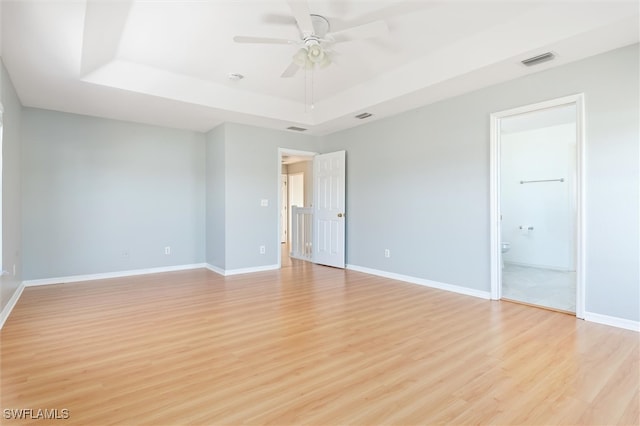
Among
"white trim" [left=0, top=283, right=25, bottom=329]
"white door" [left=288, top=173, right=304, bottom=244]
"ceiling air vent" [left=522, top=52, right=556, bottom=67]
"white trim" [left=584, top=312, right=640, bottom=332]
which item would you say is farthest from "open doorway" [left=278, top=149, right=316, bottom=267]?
"white trim" [left=584, top=312, right=640, bottom=332]

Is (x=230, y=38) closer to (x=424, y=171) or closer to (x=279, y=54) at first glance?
(x=279, y=54)

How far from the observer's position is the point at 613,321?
116 inches

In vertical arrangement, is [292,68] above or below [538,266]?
above

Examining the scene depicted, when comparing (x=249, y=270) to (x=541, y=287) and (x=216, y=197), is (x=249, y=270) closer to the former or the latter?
(x=216, y=197)

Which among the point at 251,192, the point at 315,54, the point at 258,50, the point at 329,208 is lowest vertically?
the point at 329,208

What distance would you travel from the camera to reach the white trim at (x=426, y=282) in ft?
13.0

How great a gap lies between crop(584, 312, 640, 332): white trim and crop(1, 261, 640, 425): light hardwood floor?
0.09 metres

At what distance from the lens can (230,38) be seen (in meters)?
3.23

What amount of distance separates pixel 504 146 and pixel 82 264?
24.7 feet

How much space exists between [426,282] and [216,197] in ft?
11.7

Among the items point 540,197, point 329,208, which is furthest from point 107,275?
point 540,197

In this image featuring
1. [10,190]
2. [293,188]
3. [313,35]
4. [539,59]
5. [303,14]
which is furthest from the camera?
[293,188]

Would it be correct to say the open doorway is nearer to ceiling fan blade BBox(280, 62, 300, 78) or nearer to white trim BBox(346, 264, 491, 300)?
white trim BBox(346, 264, 491, 300)

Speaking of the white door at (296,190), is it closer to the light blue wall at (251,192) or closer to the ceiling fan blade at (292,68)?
the light blue wall at (251,192)
